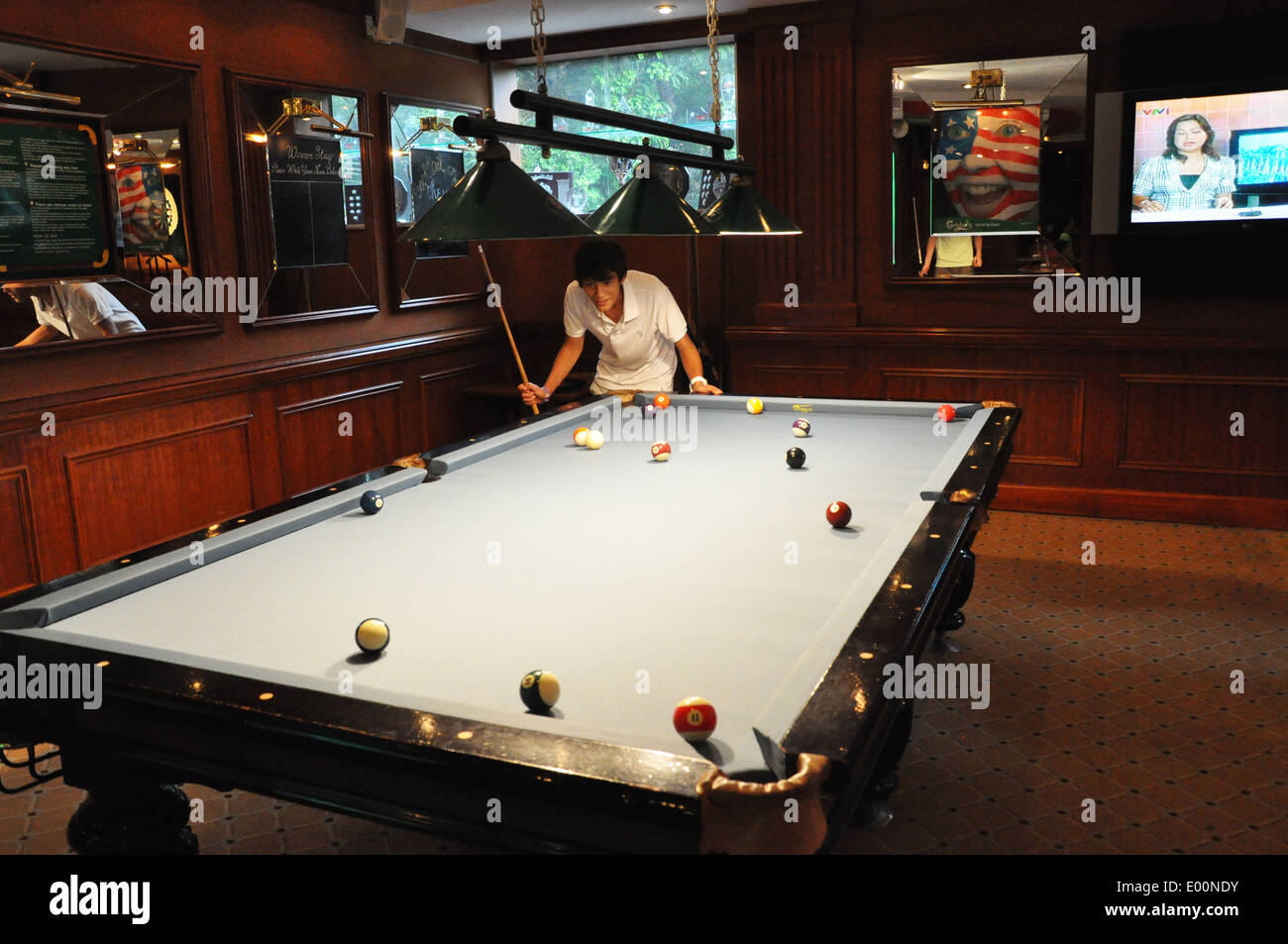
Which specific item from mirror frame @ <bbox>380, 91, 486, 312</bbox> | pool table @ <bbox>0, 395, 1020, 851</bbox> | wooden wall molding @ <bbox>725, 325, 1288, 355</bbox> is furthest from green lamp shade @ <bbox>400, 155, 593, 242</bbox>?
wooden wall molding @ <bbox>725, 325, 1288, 355</bbox>

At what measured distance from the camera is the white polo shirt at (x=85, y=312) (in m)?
3.97

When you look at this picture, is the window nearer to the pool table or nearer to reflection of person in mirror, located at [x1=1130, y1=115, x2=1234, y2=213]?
reflection of person in mirror, located at [x1=1130, y1=115, x2=1234, y2=213]

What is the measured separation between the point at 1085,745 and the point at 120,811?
2510mm

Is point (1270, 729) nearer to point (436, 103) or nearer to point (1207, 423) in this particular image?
point (1207, 423)

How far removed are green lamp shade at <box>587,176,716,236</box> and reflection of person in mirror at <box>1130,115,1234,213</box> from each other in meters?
3.02

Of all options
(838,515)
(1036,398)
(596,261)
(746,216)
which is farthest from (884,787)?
(1036,398)

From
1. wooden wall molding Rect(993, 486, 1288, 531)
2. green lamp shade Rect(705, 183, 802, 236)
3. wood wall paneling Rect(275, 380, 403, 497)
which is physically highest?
green lamp shade Rect(705, 183, 802, 236)

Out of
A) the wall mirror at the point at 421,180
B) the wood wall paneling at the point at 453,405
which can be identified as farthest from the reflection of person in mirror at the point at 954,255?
the wall mirror at the point at 421,180

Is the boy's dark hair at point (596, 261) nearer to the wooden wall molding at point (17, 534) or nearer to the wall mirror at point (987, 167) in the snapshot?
the wall mirror at point (987, 167)

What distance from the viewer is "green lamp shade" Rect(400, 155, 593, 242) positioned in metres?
2.36

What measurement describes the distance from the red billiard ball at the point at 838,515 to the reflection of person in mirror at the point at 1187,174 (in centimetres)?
345
